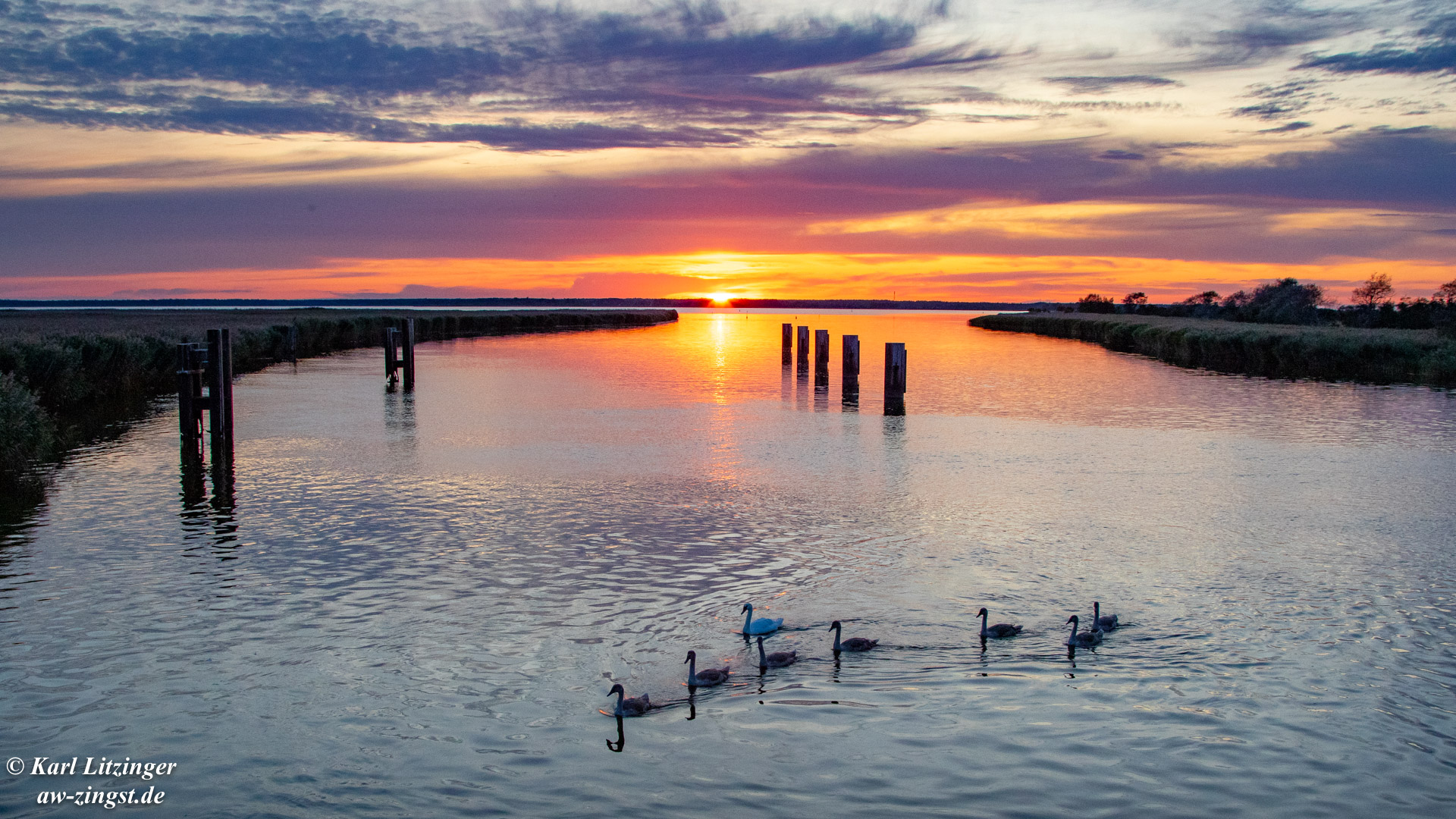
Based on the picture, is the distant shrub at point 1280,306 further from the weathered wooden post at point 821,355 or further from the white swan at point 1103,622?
the white swan at point 1103,622

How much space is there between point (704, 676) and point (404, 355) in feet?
94.3

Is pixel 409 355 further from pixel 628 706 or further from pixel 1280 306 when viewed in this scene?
pixel 1280 306

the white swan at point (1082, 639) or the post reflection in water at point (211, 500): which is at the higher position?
the post reflection in water at point (211, 500)

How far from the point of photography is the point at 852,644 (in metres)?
8.91

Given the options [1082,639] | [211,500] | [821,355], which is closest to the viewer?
[1082,639]

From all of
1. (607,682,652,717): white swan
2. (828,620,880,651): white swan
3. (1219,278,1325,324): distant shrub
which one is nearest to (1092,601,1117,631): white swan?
(828,620,880,651): white swan

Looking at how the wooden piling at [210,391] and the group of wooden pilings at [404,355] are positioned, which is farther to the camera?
the group of wooden pilings at [404,355]

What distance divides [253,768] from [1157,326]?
6255 cm

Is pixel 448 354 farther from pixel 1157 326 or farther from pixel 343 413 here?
pixel 1157 326

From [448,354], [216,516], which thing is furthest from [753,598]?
[448,354]

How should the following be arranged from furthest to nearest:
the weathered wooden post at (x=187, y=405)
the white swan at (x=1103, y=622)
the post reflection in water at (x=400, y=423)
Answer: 1. the post reflection in water at (x=400, y=423)
2. the weathered wooden post at (x=187, y=405)
3. the white swan at (x=1103, y=622)

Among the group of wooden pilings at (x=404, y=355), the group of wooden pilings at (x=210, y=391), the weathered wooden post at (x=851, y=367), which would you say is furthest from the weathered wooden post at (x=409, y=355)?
the weathered wooden post at (x=851, y=367)

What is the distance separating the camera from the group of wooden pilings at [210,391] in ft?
67.7

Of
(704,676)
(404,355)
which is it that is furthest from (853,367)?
(704,676)
